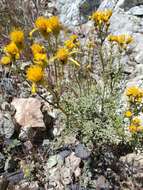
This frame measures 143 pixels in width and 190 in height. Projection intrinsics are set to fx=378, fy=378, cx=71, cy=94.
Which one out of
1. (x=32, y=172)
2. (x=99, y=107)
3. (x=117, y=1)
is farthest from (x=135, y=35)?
(x=32, y=172)

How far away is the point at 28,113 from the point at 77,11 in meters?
1.95

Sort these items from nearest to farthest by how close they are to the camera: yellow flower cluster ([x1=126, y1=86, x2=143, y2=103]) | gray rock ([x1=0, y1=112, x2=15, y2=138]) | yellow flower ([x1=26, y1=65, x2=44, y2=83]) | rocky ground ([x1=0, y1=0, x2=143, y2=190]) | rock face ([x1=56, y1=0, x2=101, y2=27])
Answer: yellow flower ([x1=26, y1=65, x2=44, y2=83]) < yellow flower cluster ([x1=126, y1=86, x2=143, y2=103]) < rocky ground ([x1=0, y1=0, x2=143, y2=190]) < gray rock ([x1=0, y1=112, x2=15, y2=138]) < rock face ([x1=56, y1=0, x2=101, y2=27])

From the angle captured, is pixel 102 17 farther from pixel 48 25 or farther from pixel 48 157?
pixel 48 157

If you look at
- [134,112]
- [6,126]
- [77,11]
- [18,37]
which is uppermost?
[77,11]

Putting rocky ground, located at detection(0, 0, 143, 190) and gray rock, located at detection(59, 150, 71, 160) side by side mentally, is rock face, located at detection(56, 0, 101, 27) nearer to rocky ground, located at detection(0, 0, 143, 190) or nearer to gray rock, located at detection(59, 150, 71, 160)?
rocky ground, located at detection(0, 0, 143, 190)

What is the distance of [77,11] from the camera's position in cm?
462

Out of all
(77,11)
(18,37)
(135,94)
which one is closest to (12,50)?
(18,37)

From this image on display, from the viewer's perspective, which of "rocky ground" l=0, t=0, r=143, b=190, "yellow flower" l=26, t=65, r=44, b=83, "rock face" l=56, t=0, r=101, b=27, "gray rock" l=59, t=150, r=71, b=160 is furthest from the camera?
"rock face" l=56, t=0, r=101, b=27

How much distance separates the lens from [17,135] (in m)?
3.04

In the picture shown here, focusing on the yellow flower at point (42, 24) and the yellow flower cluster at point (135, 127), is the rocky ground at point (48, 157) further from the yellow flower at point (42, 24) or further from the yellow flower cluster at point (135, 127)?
the yellow flower at point (42, 24)

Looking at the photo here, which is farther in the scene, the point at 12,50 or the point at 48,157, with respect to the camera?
the point at 48,157

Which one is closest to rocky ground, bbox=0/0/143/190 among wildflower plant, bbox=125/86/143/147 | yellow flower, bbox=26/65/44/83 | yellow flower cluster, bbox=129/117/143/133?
wildflower plant, bbox=125/86/143/147

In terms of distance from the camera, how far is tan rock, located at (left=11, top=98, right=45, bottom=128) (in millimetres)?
3055

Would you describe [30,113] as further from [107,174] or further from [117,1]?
[117,1]
